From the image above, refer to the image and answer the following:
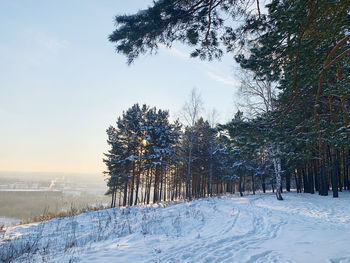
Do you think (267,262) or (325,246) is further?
(325,246)

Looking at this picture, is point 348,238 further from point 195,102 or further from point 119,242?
point 195,102

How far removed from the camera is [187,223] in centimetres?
705

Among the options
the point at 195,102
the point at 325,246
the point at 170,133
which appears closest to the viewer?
the point at 325,246

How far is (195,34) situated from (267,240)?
19.6ft

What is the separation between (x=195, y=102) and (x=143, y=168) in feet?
35.7

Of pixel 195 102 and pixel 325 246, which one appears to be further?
pixel 195 102

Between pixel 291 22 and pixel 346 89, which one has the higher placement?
pixel 291 22

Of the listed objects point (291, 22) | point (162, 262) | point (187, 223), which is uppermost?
point (291, 22)

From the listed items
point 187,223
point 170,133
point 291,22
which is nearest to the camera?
point 291,22

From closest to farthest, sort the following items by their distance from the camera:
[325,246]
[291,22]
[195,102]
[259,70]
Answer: [291,22], [325,246], [259,70], [195,102]

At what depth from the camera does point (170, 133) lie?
22.2 meters

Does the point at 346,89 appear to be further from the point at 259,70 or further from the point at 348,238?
the point at 348,238

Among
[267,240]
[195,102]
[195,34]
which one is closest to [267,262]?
[267,240]

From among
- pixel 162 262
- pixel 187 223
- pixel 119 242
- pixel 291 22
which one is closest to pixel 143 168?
pixel 187 223
